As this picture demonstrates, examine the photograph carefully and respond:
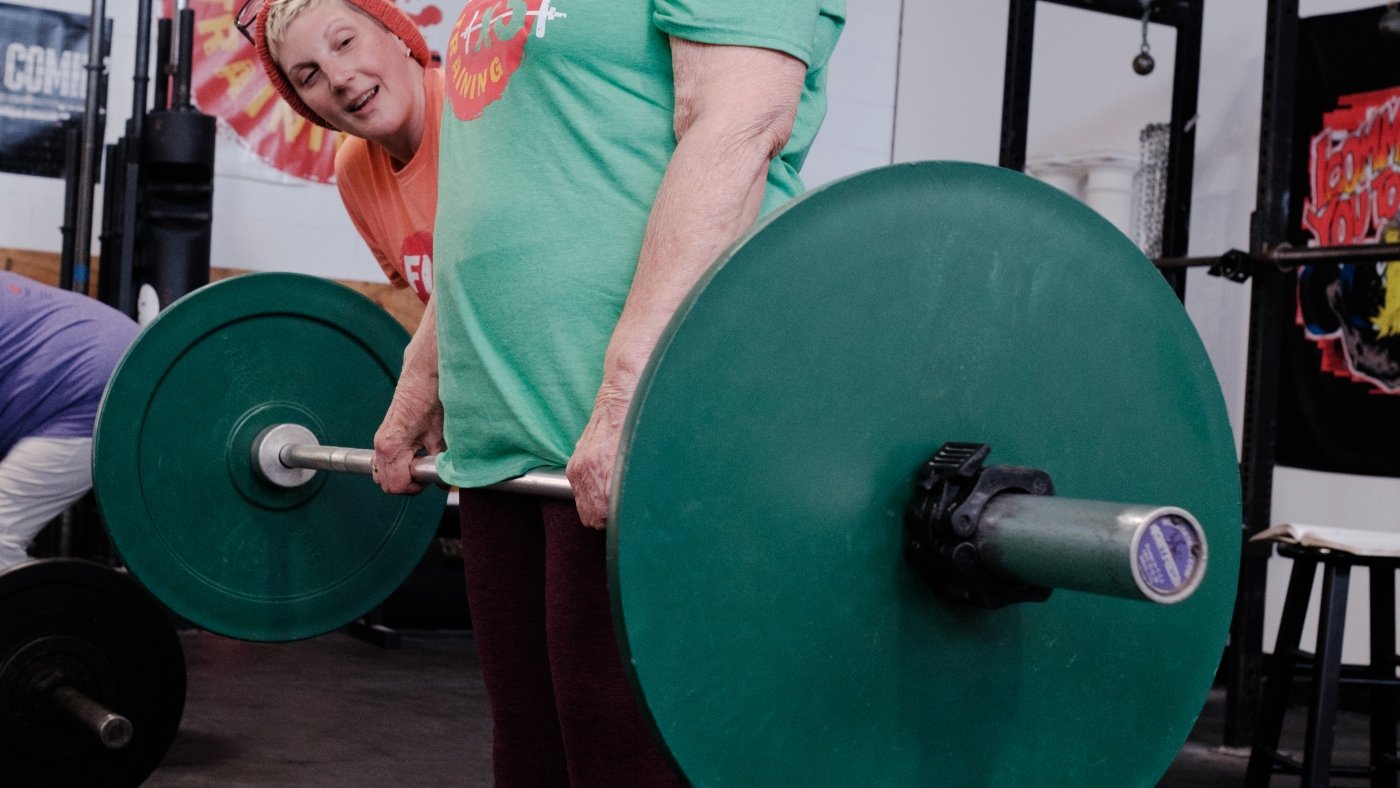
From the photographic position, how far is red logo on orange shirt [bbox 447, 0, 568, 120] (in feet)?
3.61

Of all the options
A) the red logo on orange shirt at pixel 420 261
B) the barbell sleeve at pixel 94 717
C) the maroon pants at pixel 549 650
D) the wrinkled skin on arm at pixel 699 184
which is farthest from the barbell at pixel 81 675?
the wrinkled skin on arm at pixel 699 184

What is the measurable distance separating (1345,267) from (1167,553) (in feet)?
12.5

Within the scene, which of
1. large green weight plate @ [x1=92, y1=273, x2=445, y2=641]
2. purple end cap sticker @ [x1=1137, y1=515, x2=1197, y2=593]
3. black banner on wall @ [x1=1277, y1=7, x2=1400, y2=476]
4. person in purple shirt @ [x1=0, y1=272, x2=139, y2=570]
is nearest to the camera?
purple end cap sticker @ [x1=1137, y1=515, x2=1197, y2=593]

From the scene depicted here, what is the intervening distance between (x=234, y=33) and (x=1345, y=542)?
13.8ft

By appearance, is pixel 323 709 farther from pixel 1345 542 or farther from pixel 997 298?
pixel 997 298

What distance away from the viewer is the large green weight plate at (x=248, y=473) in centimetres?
201

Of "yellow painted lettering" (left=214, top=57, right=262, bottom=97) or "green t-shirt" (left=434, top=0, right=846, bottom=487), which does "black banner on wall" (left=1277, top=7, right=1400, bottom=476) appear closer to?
"green t-shirt" (left=434, top=0, right=846, bottom=487)

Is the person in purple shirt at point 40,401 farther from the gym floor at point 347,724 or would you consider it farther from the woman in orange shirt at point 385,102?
the woman in orange shirt at point 385,102

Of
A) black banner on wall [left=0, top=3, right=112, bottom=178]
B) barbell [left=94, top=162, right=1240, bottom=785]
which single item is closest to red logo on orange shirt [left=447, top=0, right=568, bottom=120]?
barbell [left=94, top=162, right=1240, bottom=785]

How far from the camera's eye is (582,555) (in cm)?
105

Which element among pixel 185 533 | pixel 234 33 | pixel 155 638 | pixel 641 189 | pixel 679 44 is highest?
pixel 234 33

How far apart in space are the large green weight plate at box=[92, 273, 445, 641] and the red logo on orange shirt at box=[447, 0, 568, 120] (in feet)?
3.12

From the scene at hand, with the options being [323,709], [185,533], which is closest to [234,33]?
[323,709]

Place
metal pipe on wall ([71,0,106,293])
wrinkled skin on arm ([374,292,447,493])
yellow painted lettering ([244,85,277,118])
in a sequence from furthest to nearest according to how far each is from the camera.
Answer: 1. yellow painted lettering ([244,85,277,118])
2. metal pipe on wall ([71,0,106,293])
3. wrinkled skin on arm ([374,292,447,493])
